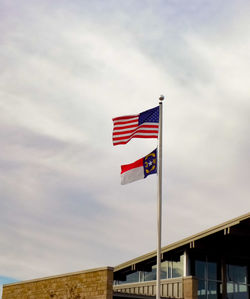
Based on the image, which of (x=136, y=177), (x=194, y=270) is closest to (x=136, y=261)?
(x=194, y=270)

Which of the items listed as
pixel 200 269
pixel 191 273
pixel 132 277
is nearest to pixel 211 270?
pixel 200 269

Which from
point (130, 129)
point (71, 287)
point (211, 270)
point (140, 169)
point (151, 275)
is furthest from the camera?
point (151, 275)

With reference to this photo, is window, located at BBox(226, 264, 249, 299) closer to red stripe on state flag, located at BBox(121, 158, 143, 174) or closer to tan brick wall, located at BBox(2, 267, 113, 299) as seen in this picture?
tan brick wall, located at BBox(2, 267, 113, 299)

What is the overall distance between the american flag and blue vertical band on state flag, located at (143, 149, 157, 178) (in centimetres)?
81

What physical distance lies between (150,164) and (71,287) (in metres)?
8.79

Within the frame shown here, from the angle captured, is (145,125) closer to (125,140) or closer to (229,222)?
(125,140)

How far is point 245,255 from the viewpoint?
27656 mm

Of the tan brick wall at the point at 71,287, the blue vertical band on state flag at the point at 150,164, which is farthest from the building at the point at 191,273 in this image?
the blue vertical band on state flag at the point at 150,164

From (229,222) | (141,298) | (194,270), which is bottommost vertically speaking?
(141,298)

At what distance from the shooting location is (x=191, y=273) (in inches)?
1013

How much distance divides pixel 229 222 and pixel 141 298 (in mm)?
5231

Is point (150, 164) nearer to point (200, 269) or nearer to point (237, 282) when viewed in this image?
point (200, 269)

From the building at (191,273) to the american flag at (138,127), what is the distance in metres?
7.15

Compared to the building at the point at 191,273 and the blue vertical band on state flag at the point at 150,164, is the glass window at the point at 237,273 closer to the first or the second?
the building at the point at 191,273
